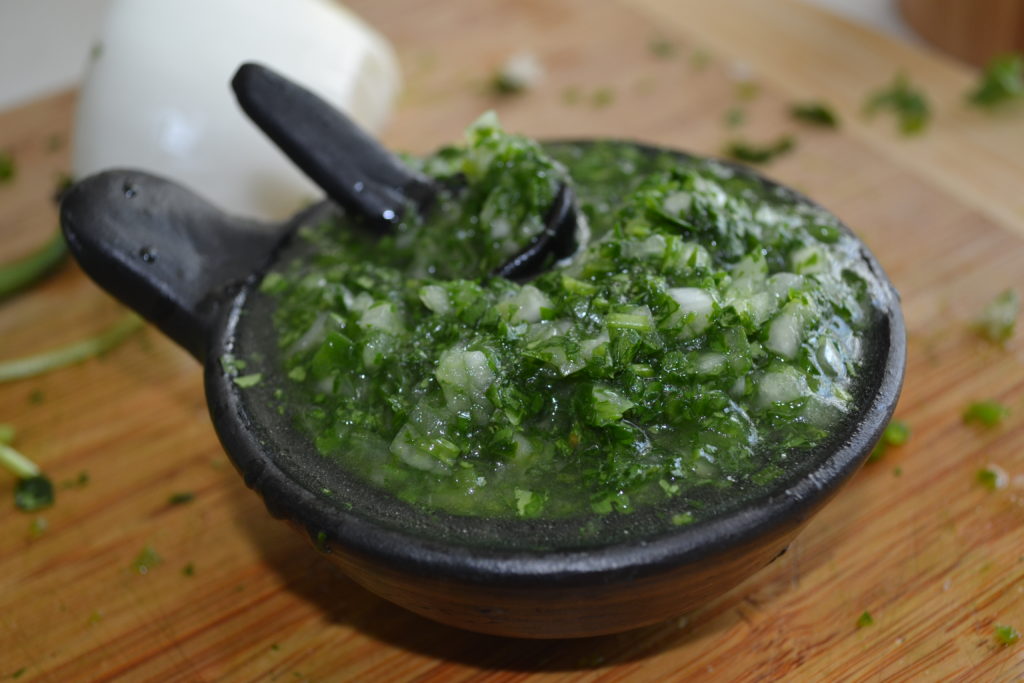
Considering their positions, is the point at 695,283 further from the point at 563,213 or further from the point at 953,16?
the point at 953,16

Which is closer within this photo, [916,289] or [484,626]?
[484,626]

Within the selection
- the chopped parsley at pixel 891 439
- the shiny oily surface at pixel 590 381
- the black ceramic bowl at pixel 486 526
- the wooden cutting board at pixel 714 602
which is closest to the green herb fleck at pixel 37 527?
the wooden cutting board at pixel 714 602

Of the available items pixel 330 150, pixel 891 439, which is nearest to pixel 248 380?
pixel 330 150

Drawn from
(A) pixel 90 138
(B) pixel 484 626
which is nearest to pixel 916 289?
(B) pixel 484 626

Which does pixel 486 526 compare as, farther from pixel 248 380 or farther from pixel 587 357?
pixel 248 380

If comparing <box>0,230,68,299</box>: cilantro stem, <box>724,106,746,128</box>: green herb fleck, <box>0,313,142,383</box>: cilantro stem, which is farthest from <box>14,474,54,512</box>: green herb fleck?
<box>724,106,746,128</box>: green herb fleck
